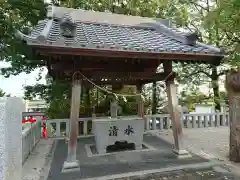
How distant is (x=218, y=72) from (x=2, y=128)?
1223 cm

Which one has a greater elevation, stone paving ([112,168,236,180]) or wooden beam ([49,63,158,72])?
wooden beam ([49,63,158,72])

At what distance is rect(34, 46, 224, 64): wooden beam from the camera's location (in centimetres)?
388

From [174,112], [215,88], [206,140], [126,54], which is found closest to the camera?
[126,54]

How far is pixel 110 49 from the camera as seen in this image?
415cm

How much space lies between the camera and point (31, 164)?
5.03 meters

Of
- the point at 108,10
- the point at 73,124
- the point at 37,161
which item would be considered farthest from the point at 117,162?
the point at 108,10

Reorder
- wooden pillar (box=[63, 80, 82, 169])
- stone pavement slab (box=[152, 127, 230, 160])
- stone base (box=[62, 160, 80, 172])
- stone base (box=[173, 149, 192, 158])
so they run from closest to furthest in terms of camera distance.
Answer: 1. stone base (box=[62, 160, 80, 172])
2. wooden pillar (box=[63, 80, 82, 169])
3. stone base (box=[173, 149, 192, 158])
4. stone pavement slab (box=[152, 127, 230, 160])

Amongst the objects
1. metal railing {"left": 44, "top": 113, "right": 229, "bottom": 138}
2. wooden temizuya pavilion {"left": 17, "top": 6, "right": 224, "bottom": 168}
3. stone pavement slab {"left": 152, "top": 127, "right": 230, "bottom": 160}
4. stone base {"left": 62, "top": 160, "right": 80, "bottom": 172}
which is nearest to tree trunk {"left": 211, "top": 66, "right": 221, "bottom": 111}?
metal railing {"left": 44, "top": 113, "right": 229, "bottom": 138}

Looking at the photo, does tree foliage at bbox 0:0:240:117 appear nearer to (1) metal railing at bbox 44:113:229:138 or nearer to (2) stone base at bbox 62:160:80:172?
(1) metal railing at bbox 44:113:229:138

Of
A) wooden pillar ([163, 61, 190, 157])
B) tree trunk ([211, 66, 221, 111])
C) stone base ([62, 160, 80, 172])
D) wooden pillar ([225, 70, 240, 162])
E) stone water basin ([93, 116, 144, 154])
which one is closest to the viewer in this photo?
stone base ([62, 160, 80, 172])

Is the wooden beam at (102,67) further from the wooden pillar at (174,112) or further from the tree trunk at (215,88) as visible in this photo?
the tree trunk at (215,88)

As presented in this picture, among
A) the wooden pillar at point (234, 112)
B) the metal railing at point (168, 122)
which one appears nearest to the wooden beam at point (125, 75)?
the wooden pillar at point (234, 112)

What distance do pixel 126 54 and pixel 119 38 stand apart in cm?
99

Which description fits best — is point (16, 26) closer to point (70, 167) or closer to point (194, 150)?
point (70, 167)
